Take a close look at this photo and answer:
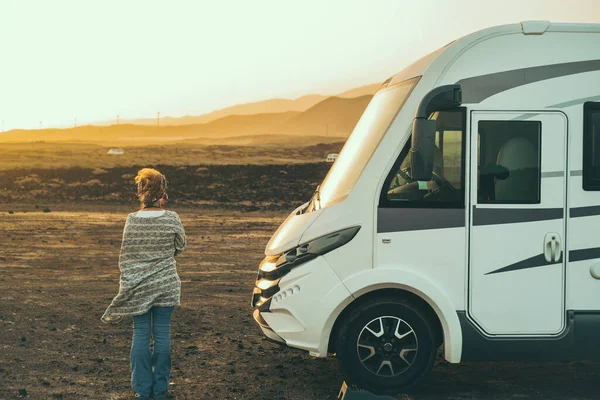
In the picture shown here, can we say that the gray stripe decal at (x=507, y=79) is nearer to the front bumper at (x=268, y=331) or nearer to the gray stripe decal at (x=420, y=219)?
the gray stripe decal at (x=420, y=219)

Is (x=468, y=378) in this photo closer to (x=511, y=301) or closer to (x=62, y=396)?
(x=511, y=301)

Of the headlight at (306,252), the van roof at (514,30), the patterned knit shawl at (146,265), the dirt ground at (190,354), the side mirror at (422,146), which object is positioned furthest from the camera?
the dirt ground at (190,354)

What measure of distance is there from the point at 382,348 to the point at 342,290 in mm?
611

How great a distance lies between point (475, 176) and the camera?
22.5 feet

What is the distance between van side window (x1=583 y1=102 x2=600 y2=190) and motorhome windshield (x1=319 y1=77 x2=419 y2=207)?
58.6 inches

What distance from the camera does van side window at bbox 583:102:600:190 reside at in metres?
6.91

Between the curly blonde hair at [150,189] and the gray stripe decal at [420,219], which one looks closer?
the curly blonde hair at [150,189]

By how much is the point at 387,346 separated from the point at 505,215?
57.6 inches

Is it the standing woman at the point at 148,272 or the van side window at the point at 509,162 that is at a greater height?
the van side window at the point at 509,162

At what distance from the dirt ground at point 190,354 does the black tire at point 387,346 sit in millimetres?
259

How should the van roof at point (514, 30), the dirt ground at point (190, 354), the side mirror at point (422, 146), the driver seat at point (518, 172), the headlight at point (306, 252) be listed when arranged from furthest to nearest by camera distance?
the dirt ground at point (190, 354), the van roof at point (514, 30), the driver seat at point (518, 172), the headlight at point (306, 252), the side mirror at point (422, 146)

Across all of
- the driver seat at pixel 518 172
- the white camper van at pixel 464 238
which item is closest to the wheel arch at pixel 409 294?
the white camper van at pixel 464 238

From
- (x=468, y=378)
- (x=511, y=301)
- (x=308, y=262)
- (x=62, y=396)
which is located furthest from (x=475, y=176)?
(x=62, y=396)

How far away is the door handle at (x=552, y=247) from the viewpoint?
22.4 feet
